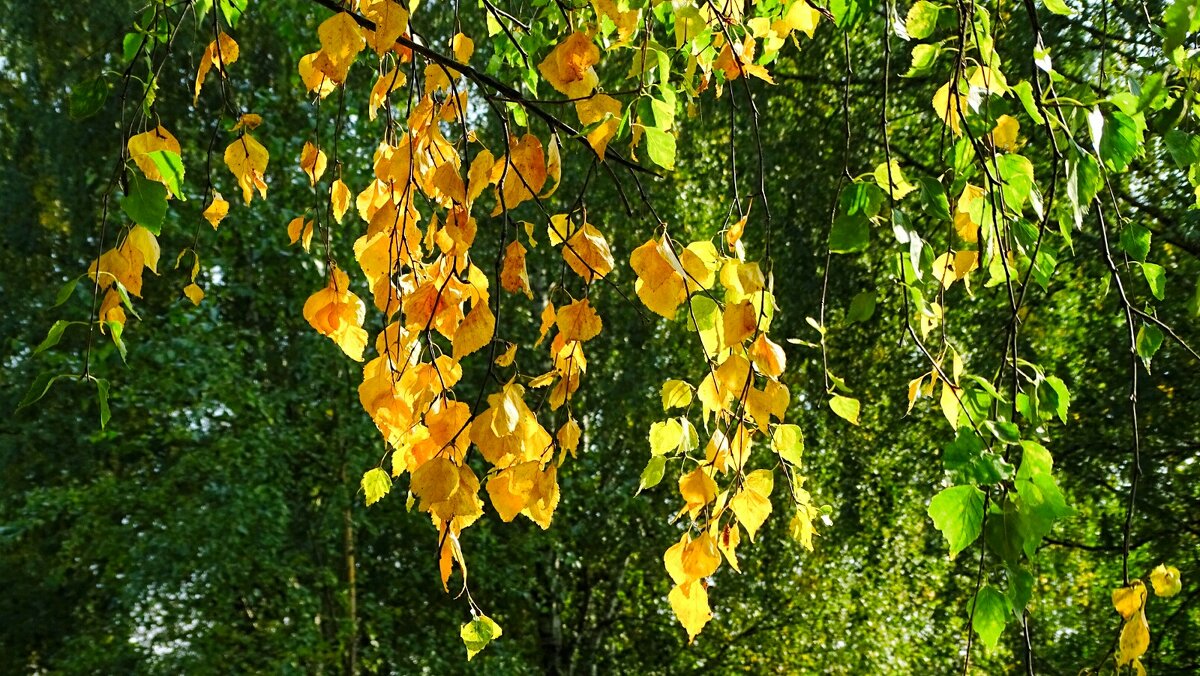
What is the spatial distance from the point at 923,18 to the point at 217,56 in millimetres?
567

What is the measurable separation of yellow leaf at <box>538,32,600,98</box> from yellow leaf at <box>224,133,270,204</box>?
26 centimetres

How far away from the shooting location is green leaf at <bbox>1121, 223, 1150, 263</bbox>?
0.80 metres

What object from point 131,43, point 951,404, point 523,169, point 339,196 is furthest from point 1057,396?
point 131,43

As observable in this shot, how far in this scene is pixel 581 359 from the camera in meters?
0.75

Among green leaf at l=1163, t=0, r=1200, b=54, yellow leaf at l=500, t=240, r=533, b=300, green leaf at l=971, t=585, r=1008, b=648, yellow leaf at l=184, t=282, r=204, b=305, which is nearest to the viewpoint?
green leaf at l=1163, t=0, r=1200, b=54

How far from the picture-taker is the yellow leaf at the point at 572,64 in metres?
0.69

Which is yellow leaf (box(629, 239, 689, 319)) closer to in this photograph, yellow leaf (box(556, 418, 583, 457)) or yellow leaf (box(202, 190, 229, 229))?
yellow leaf (box(556, 418, 583, 457))

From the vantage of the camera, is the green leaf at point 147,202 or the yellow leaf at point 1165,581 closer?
the green leaf at point 147,202

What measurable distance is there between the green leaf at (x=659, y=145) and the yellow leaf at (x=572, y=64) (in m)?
0.06

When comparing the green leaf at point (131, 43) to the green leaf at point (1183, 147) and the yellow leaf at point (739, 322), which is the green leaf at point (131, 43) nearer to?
the yellow leaf at point (739, 322)

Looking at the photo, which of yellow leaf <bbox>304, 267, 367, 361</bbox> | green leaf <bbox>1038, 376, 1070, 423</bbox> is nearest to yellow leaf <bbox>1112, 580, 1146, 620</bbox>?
green leaf <bbox>1038, 376, 1070, 423</bbox>

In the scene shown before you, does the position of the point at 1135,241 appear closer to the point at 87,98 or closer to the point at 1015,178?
the point at 1015,178

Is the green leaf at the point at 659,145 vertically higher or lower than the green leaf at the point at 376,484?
higher

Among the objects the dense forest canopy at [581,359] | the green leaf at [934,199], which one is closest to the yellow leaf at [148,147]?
the dense forest canopy at [581,359]
